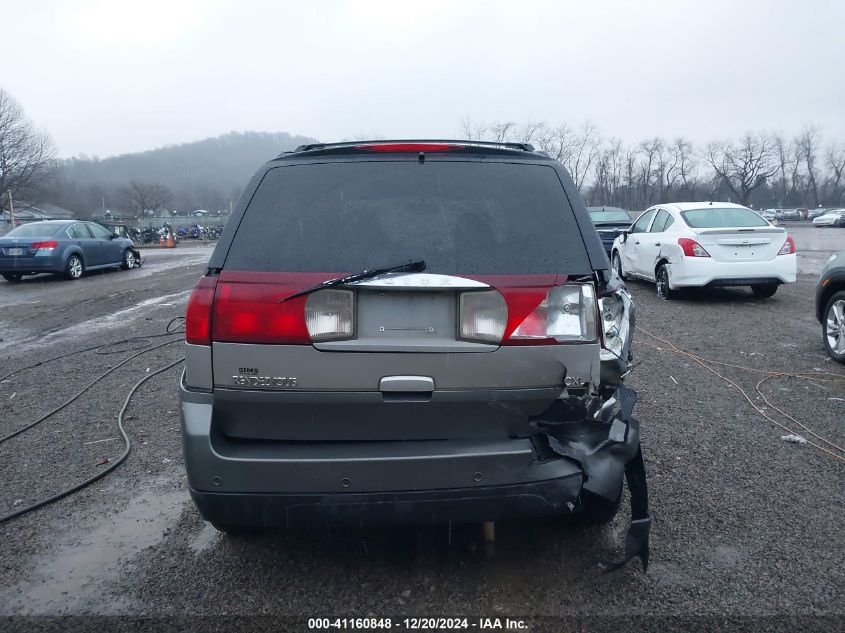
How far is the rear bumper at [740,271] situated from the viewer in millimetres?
10047

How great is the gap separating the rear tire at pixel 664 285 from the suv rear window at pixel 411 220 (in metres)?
8.76

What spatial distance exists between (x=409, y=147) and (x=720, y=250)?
8.53 meters

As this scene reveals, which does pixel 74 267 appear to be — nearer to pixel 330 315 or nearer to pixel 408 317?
pixel 330 315

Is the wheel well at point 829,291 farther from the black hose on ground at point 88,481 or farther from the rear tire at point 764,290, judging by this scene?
the black hose on ground at point 88,481

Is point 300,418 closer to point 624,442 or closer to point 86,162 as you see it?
point 624,442

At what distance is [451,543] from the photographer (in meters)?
3.22

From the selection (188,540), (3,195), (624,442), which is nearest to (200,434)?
(188,540)

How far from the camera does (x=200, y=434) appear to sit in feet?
8.42

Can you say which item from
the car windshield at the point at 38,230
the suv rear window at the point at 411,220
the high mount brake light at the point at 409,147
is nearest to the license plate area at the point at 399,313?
the suv rear window at the point at 411,220

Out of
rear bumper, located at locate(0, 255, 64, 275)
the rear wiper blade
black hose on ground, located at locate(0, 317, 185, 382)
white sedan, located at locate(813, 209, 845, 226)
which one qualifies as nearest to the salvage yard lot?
the rear wiper blade

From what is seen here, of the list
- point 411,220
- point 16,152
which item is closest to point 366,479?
point 411,220

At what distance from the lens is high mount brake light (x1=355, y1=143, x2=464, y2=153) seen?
2.93 m

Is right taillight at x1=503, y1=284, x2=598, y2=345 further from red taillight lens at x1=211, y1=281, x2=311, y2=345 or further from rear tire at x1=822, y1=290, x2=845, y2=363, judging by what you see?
rear tire at x1=822, y1=290, x2=845, y2=363

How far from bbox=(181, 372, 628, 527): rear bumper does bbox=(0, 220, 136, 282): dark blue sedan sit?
15.5 m
